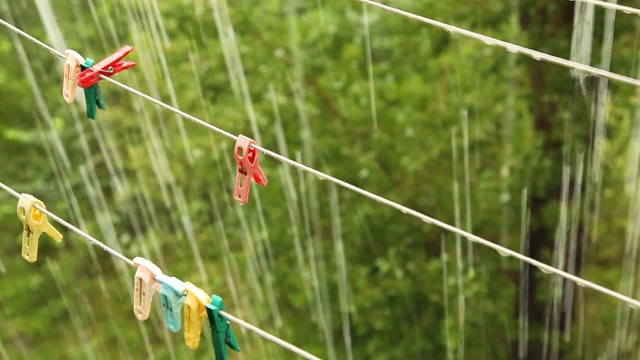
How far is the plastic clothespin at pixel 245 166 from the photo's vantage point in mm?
1829

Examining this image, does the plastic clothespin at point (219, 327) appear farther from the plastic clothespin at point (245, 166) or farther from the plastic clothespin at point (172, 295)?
the plastic clothespin at point (245, 166)

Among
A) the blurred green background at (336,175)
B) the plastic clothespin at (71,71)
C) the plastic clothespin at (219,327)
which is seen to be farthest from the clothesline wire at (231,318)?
the blurred green background at (336,175)

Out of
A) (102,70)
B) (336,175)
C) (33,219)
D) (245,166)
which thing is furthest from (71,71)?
(336,175)

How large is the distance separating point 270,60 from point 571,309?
2.63m

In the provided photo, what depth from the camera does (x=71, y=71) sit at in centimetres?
206

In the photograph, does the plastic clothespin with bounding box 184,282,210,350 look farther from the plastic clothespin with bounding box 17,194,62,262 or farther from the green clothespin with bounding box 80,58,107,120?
the green clothespin with bounding box 80,58,107,120

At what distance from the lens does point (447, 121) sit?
5086mm

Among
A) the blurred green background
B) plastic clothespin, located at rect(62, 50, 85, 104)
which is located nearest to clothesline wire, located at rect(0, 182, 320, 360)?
plastic clothespin, located at rect(62, 50, 85, 104)

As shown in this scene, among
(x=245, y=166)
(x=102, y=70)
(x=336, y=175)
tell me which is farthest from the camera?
(x=336, y=175)

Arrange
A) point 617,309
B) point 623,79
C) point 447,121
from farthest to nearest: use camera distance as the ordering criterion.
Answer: point 617,309, point 447,121, point 623,79

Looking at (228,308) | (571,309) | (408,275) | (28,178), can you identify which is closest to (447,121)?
(408,275)

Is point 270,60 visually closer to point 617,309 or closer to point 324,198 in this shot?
point 324,198

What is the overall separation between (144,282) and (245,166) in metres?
0.36

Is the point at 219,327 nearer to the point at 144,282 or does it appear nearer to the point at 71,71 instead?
the point at 144,282
